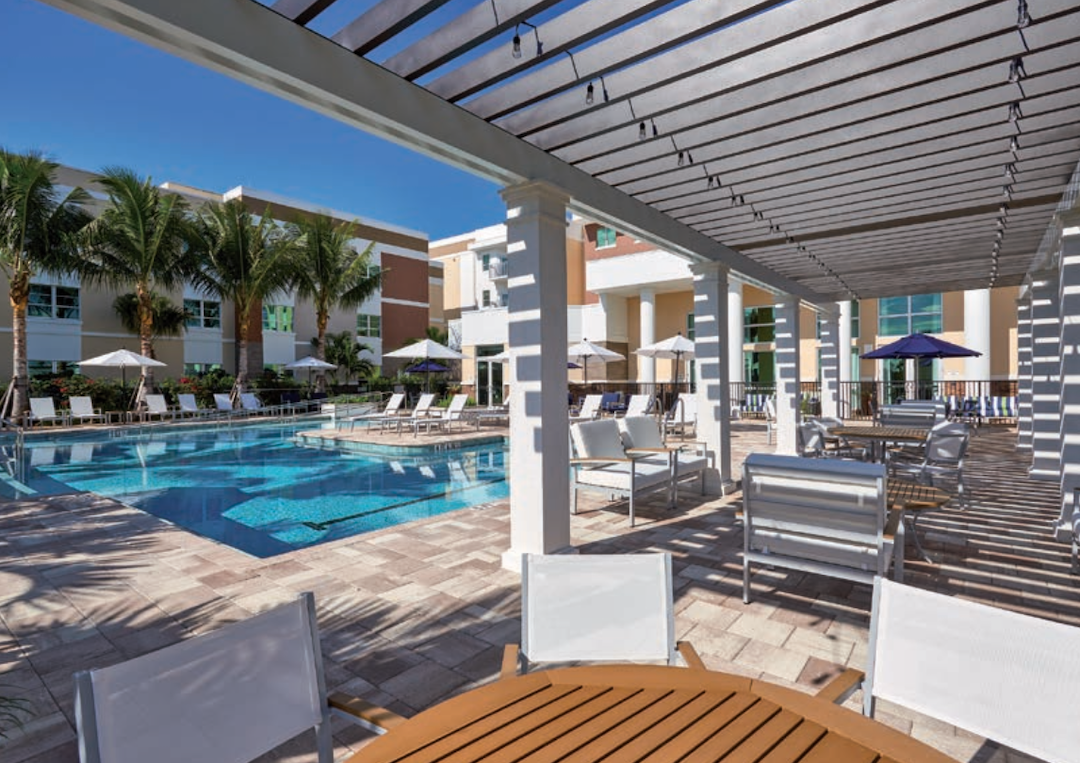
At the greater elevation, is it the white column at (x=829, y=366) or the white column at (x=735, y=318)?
the white column at (x=735, y=318)

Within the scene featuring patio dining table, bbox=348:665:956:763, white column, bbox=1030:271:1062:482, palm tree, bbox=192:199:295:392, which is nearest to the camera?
patio dining table, bbox=348:665:956:763

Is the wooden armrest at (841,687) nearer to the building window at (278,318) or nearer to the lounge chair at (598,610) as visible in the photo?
the lounge chair at (598,610)

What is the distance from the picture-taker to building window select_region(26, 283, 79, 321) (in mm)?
21734

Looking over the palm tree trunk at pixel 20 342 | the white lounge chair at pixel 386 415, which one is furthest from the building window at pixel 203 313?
the white lounge chair at pixel 386 415

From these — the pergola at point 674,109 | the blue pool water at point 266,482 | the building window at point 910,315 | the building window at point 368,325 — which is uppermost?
the building window at point 368,325

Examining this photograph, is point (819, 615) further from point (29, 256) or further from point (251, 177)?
point (251, 177)

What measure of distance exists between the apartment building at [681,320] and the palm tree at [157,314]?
38.4ft

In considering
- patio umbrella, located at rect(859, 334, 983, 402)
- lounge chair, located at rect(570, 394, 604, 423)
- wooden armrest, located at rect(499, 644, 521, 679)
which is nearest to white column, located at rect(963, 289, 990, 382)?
patio umbrella, located at rect(859, 334, 983, 402)

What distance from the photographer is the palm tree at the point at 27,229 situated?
15.8m

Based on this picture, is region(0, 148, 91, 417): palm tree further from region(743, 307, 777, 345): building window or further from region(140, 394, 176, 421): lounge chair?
region(743, 307, 777, 345): building window

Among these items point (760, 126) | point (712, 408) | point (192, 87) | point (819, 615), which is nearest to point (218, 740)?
point (819, 615)

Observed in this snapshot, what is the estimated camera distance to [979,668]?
1.52 meters

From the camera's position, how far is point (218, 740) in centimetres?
141

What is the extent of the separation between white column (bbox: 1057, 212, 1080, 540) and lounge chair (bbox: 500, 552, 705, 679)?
5731 millimetres
